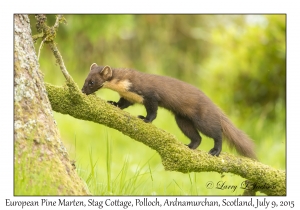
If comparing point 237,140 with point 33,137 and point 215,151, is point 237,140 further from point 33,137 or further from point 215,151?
point 33,137

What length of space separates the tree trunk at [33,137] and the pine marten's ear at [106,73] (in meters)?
1.62

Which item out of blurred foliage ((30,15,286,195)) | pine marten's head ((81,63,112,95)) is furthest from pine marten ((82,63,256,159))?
blurred foliage ((30,15,286,195))

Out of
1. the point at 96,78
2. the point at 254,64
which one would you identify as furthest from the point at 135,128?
the point at 254,64

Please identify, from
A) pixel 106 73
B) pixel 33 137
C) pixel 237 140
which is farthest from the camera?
pixel 106 73

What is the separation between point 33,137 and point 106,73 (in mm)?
2004

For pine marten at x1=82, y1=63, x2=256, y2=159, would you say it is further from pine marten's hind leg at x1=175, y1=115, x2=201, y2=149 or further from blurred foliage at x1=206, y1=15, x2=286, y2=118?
blurred foliage at x1=206, y1=15, x2=286, y2=118

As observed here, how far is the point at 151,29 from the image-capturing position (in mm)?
13977

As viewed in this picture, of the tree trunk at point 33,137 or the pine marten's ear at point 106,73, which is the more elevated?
the pine marten's ear at point 106,73

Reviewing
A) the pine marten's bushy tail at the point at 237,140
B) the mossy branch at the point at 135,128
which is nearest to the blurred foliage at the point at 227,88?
the pine marten's bushy tail at the point at 237,140

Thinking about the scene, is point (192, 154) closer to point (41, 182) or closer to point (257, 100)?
point (41, 182)

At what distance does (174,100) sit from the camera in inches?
216

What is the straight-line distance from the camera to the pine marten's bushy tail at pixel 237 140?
5.32 m

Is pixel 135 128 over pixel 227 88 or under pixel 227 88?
under

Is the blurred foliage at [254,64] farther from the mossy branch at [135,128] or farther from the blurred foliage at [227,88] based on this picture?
the mossy branch at [135,128]
